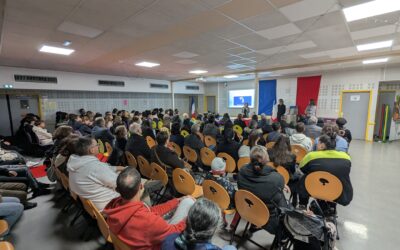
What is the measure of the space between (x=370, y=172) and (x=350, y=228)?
105 inches

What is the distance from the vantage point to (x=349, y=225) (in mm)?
2430

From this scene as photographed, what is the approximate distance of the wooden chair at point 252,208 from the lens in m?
1.65

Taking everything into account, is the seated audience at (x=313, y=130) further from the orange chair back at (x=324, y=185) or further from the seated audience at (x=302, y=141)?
the orange chair back at (x=324, y=185)

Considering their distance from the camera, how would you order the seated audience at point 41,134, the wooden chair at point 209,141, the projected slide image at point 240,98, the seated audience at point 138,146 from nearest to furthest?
the seated audience at point 138,146 < the wooden chair at point 209,141 < the seated audience at point 41,134 < the projected slide image at point 240,98

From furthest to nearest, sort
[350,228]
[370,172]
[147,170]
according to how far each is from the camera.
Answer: [370,172] → [147,170] → [350,228]

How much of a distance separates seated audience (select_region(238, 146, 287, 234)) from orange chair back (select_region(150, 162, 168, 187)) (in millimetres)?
1109

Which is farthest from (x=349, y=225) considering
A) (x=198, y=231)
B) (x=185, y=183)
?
(x=198, y=231)

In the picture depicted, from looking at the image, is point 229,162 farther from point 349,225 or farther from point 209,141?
point 349,225

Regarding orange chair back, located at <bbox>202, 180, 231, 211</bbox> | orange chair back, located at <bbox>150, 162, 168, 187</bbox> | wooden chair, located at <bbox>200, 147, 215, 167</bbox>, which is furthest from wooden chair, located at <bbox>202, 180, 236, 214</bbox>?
wooden chair, located at <bbox>200, 147, 215, 167</bbox>

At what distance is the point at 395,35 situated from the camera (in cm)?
395

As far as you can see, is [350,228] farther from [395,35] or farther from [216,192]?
[395,35]

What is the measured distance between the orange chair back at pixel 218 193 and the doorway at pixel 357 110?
8.72 m

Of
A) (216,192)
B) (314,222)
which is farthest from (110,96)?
(314,222)

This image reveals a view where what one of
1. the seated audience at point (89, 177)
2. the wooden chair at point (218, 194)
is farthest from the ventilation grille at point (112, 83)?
the wooden chair at point (218, 194)
